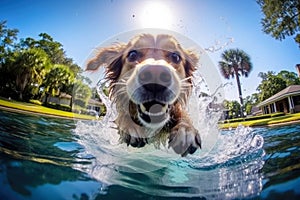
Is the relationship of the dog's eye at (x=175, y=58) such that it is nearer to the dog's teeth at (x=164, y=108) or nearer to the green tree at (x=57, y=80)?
the dog's teeth at (x=164, y=108)

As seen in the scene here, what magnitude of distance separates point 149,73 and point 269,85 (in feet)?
3.31

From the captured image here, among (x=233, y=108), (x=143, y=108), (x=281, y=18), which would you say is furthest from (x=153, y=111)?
(x=281, y=18)

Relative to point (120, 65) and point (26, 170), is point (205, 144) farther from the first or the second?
point (26, 170)

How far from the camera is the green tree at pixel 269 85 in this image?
181 centimetres

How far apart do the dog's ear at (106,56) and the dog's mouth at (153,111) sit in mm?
727

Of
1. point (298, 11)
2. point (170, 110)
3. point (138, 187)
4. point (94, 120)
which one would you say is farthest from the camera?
point (94, 120)

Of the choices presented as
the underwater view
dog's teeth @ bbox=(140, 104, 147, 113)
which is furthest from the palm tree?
dog's teeth @ bbox=(140, 104, 147, 113)

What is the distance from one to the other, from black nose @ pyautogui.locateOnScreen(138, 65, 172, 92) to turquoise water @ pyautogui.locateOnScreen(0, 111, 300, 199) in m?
0.60

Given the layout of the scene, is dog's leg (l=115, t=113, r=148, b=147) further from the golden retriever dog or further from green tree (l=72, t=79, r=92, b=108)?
green tree (l=72, t=79, r=92, b=108)

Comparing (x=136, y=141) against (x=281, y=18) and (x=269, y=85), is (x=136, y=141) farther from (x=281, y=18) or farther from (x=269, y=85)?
(x=281, y=18)

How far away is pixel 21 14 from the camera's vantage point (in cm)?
173

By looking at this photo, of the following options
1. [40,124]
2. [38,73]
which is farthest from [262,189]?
[40,124]

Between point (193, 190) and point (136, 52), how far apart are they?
1.27 meters

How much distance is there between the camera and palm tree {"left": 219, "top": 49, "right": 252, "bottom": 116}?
186 centimetres
